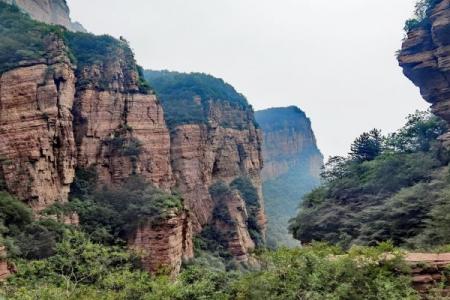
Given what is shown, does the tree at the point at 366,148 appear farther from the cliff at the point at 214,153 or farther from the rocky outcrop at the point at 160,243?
the cliff at the point at 214,153

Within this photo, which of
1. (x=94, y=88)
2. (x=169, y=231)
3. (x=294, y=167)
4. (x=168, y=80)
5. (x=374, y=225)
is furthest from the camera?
(x=294, y=167)

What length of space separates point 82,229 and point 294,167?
3769 inches

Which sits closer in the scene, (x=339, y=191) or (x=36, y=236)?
(x=36, y=236)

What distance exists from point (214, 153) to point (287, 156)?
65.9 meters

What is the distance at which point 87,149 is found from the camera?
3481 centimetres

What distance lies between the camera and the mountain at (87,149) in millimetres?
28219

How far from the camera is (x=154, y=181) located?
3759cm

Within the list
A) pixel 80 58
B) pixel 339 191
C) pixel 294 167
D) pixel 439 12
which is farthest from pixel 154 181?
pixel 294 167

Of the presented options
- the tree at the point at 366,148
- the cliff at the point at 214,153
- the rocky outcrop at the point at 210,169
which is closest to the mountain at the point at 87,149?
the rocky outcrop at the point at 210,169

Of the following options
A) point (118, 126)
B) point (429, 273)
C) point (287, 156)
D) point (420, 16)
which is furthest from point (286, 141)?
point (429, 273)

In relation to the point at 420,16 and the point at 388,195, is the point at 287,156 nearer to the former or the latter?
the point at 420,16

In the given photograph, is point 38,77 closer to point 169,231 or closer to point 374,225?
point 169,231

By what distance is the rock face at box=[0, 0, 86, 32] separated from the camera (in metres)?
60.1

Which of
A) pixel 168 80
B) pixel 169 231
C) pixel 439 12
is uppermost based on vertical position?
pixel 168 80
